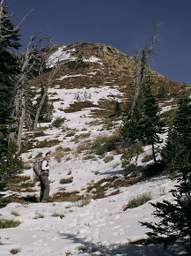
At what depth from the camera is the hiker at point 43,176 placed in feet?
61.7

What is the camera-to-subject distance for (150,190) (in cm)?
1602

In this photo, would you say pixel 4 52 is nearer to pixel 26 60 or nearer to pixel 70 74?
pixel 26 60

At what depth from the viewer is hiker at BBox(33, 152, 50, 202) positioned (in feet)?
61.7

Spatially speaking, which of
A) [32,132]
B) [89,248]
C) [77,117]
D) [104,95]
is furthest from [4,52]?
[104,95]

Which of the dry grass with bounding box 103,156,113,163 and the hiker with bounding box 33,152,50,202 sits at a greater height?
the dry grass with bounding box 103,156,113,163

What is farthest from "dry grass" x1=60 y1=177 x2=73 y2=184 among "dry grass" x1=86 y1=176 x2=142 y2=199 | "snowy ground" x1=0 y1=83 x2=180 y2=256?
"dry grass" x1=86 y1=176 x2=142 y2=199

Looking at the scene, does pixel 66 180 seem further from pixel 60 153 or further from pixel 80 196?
pixel 60 153

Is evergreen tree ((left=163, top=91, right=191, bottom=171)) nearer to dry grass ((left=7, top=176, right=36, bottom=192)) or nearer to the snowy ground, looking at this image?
the snowy ground

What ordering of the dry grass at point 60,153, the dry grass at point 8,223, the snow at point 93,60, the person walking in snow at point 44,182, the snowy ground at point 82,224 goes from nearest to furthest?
1. the snowy ground at point 82,224
2. the dry grass at point 8,223
3. the person walking in snow at point 44,182
4. the dry grass at point 60,153
5. the snow at point 93,60

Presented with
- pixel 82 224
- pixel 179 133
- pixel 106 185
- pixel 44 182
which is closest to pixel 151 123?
pixel 179 133

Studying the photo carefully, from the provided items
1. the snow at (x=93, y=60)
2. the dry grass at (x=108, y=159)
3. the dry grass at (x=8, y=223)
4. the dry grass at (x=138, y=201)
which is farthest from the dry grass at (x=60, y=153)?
the snow at (x=93, y=60)

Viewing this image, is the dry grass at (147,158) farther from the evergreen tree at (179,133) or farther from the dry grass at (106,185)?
the evergreen tree at (179,133)

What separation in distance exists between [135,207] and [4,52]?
8855 millimetres

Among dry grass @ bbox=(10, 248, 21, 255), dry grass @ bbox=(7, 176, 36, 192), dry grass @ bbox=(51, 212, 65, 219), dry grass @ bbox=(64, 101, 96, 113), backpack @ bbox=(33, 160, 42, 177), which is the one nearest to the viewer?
dry grass @ bbox=(10, 248, 21, 255)
